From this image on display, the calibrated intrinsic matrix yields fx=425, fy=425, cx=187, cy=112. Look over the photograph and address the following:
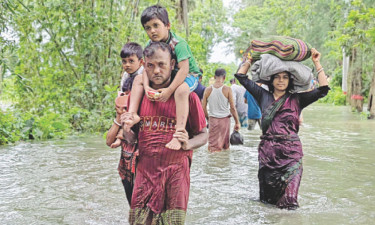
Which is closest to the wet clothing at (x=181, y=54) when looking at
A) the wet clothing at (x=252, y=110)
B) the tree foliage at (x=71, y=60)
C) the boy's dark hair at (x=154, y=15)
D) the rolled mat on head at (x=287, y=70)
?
the boy's dark hair at (x=154, y=15)

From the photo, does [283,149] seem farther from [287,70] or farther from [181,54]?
[181,54]

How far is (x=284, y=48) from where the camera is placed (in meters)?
4.53

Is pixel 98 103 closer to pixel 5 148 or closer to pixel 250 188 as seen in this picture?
pixel 5 148

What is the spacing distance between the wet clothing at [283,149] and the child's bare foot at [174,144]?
7.14ft

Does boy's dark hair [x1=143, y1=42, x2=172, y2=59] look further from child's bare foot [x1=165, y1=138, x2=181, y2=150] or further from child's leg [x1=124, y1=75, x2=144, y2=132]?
child's bare foot [x1=165, y1=138, x2=181, y2=150]

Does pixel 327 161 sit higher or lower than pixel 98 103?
lower

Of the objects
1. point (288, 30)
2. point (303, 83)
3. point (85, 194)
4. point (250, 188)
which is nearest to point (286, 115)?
point (303, 83)

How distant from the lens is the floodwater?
4.58 m

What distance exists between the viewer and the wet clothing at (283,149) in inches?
183

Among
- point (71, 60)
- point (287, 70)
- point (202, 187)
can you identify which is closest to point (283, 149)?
point (287, 70)

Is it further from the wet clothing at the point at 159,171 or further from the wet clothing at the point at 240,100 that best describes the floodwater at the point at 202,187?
the wet clothing at the point at 240,100

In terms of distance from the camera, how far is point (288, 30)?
20.0m

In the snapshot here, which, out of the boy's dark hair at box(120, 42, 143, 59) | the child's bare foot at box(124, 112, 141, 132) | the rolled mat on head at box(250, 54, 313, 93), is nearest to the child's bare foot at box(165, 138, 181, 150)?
the child's bare foot at box(124, 112, 141, 132)

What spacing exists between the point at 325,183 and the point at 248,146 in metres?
3.86
